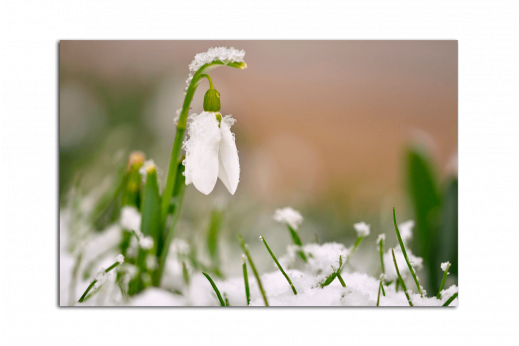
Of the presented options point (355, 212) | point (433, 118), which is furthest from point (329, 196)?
point (433, 118)

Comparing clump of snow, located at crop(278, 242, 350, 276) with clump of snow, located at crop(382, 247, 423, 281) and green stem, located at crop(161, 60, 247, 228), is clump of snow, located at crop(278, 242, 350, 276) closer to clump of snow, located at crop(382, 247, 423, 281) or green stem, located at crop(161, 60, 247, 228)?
clump of snow, located at crop(382, 247, 423, 281)

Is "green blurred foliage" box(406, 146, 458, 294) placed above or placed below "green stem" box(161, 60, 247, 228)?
below

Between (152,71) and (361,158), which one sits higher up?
(152,71)

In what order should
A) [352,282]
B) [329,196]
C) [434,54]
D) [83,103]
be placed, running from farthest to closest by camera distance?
[329,196] < [83,103] < [434,54] < [352,282]

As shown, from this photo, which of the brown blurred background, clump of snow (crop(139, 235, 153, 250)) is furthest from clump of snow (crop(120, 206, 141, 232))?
the brown blurred background
